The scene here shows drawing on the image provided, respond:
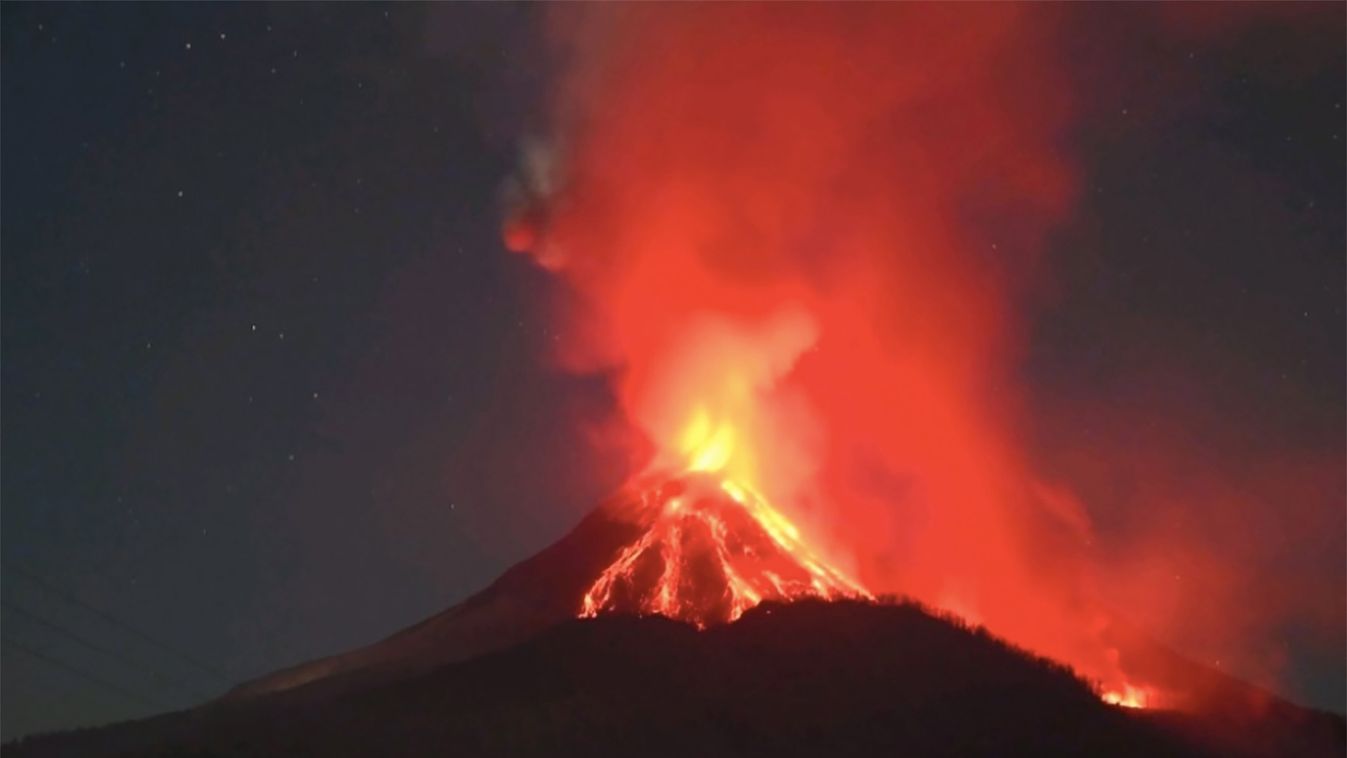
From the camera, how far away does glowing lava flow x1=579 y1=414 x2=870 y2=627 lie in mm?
79250

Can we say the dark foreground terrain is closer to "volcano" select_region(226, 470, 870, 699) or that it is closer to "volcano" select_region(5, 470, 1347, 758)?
"volcano" select_region(5, 470, 1347, 758)

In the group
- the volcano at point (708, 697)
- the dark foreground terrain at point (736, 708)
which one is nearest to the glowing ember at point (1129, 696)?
the volcano at point (708, 697)

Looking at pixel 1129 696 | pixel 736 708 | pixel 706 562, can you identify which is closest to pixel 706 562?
pixel 706 562

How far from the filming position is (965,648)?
6412cm

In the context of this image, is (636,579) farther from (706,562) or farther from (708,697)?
(708,697)

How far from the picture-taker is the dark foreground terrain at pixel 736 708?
53.0m

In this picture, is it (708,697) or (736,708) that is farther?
(708,697)

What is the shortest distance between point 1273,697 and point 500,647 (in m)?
35.3

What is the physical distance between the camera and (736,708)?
56.8 metres

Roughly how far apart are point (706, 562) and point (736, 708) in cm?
2795

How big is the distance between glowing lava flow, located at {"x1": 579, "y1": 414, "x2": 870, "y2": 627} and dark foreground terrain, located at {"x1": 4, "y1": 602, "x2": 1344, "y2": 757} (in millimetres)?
9752

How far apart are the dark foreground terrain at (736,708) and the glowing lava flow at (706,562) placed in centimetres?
975

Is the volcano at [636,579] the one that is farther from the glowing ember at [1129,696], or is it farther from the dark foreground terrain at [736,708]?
the glowing ember at [1129,696]

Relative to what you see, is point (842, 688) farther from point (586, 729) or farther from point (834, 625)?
point (586, 729)
